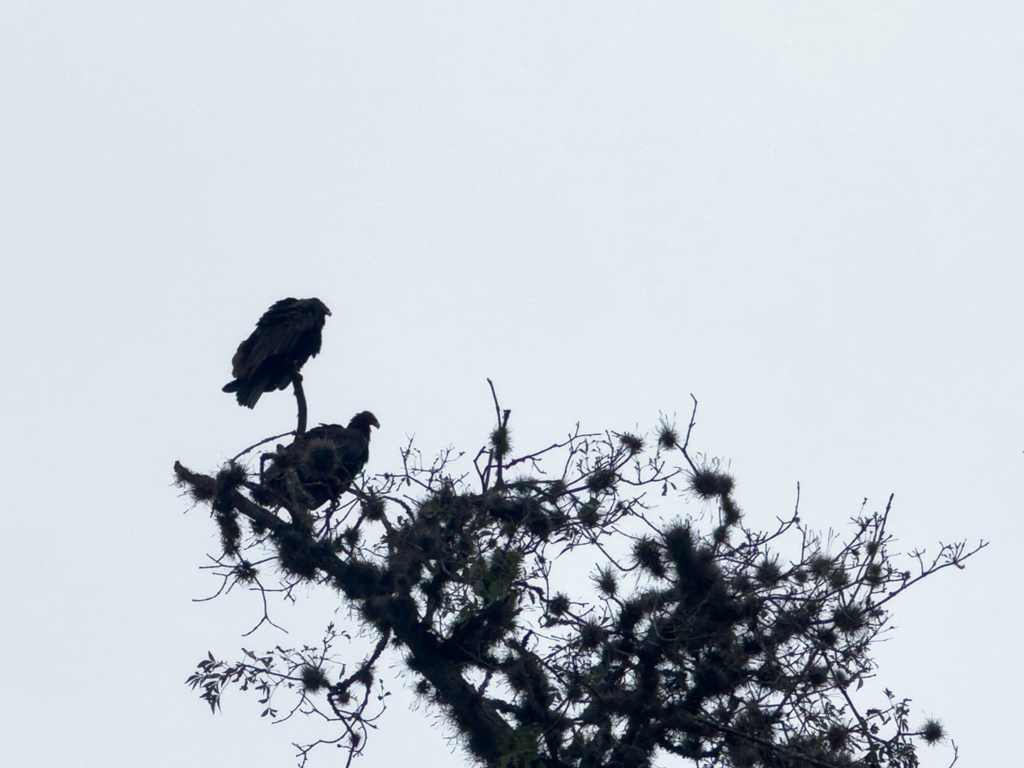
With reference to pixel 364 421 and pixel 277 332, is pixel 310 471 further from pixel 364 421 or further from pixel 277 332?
pixel 364 421

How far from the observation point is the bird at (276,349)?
9.59 metres

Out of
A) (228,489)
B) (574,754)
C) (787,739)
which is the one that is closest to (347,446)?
→ (228,489)

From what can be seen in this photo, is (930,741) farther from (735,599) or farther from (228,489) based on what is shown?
(228,489)


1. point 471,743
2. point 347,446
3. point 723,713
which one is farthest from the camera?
point 347,446

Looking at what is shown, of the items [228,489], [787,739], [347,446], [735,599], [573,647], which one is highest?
[347,446]

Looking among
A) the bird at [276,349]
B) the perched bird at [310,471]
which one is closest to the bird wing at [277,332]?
the bird at [276,349]

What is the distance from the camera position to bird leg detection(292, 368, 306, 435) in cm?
912

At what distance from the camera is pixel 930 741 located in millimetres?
6766

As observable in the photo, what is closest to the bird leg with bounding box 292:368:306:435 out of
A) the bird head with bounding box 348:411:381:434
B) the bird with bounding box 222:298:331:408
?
the bird with bounding box 222:298:331:408

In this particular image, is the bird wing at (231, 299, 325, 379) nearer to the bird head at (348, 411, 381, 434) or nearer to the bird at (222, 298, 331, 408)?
the bird at (222, 298, 331, 408)

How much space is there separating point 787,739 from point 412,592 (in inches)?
93.7

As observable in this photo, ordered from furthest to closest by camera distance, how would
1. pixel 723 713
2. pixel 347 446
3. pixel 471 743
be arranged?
pixel 347 446 < pixel 471 743 < pixel 723 713

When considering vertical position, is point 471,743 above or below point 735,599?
above

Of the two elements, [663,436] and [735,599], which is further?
[663,436]
